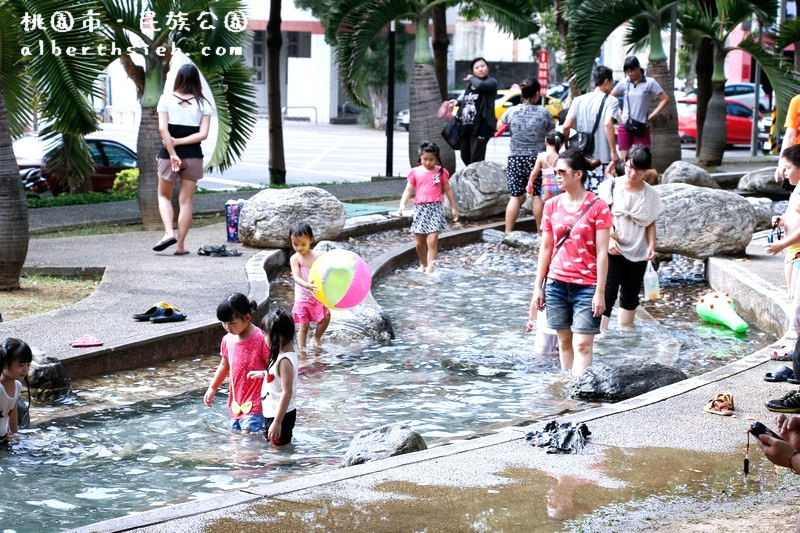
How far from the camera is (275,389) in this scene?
23.1 ft

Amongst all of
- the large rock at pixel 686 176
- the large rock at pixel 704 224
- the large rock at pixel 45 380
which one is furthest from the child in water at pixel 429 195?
the large rock at pixel 45 380

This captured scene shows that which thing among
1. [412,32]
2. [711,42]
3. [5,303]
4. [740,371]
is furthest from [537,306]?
[412,32]

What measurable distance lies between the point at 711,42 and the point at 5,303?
58.3 feet

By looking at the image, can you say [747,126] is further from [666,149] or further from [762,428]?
[762,428]

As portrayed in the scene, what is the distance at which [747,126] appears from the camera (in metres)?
33.2

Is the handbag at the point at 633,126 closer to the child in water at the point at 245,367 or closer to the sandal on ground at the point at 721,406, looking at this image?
the sandal on ground at the point at 721,406

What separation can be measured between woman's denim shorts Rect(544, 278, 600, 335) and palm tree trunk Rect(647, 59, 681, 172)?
13.8 m

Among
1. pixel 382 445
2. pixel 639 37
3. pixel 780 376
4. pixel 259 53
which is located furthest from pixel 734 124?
pixel 382 445

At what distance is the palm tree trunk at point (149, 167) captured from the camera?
48.3 ft

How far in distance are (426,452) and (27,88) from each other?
922cm

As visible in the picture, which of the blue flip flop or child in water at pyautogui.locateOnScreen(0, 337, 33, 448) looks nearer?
child in water at pyautogui.locateOnScreen(0, 337, 33, 448)

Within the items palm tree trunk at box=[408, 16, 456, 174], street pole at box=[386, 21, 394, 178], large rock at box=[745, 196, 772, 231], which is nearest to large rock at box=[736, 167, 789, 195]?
large rock at box=[745, 196, 772, 231]

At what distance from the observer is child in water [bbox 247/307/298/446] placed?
6953 mm

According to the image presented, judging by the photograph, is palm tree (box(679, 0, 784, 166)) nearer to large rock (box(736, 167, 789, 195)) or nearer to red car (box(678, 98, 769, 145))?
large rock (box(736, 167, 789, 195))
